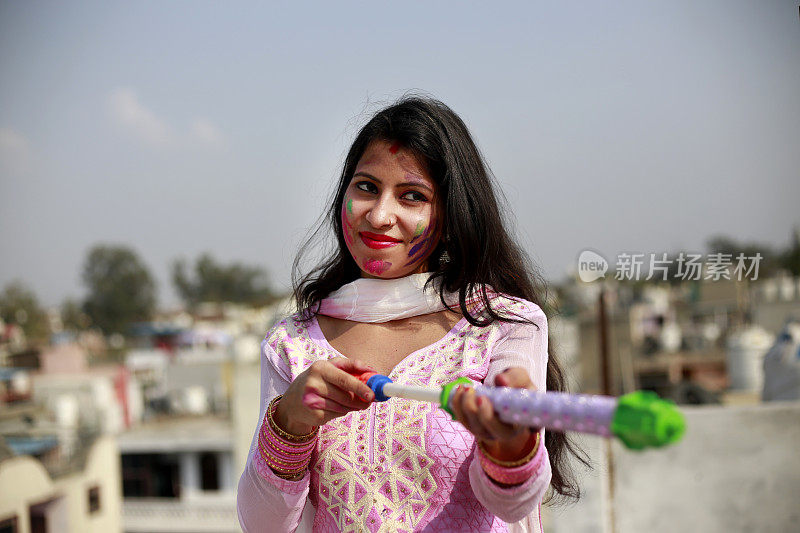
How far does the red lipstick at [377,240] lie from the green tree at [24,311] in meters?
56.8

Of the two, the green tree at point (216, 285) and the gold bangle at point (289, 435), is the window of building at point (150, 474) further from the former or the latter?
the green tree at point (216, 285)

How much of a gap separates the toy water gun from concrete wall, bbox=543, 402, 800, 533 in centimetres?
439

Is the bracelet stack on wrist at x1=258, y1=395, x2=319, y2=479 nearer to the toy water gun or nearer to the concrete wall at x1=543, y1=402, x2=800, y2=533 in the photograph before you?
the toy water gun

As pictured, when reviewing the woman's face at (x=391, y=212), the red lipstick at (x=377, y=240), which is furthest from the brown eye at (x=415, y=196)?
the red lipstick at (x=377, y=240)

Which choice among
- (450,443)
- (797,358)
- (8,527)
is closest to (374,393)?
(450,443)

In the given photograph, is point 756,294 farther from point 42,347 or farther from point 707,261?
point 42,347

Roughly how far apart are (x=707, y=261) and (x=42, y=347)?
94.5 feet

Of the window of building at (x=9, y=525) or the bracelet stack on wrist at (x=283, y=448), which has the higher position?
the bracelet stack on wrist at (x=283, y=448)

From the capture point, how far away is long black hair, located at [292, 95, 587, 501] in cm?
193

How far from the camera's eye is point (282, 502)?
1768 mm

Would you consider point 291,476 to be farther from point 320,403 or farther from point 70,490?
point 70,490

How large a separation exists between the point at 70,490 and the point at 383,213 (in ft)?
50.0

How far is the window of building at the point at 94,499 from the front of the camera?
1597 cm

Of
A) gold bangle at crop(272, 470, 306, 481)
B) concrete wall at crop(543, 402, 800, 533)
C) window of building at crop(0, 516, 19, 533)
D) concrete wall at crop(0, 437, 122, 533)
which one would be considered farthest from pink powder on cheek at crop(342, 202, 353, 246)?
window of building at crop(0, 516, 19, 533)
